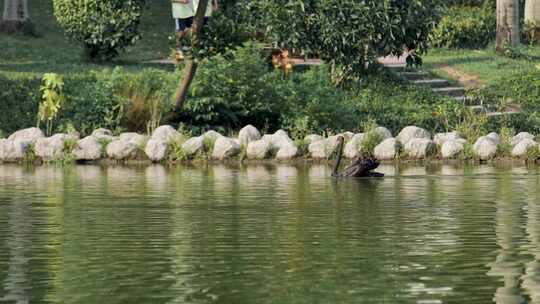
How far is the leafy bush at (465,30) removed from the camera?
4312 cm

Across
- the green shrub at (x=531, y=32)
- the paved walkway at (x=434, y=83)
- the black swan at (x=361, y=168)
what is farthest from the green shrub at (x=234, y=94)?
the green shrub at (x=531, y=32)

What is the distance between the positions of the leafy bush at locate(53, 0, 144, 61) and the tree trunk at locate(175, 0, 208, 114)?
1329 mm

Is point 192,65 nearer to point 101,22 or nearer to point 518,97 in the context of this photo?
point 101,22

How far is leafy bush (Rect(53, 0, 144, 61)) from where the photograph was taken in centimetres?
3133

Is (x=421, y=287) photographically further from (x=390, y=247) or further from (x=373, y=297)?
(x=390, y=247)

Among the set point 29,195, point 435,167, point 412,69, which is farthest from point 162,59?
point 29,195

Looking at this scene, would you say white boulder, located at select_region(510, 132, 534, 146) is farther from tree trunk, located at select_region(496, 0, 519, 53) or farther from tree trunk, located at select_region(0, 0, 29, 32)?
tree trunk, located at select_region(0, 0, 29, 32)

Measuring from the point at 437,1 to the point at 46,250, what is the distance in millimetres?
19781

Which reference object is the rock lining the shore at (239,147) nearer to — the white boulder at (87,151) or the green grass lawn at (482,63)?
the white boulder at (87,151)

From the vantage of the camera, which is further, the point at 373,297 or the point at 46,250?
the point at 46,250

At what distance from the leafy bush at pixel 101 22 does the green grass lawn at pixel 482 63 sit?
798 centimetres

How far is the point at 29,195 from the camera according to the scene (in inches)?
882

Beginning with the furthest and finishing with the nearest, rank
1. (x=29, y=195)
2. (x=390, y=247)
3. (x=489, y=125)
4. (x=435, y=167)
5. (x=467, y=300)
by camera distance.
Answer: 1. (x=489, y=125)
2. (x=435, y=167)
3. (x=29, y=195)
4. (x=390, y=247)
5. (x=467, y=300)

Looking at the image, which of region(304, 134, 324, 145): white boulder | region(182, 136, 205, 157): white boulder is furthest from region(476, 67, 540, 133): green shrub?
region(182, 136, 205, 157): white boulder
